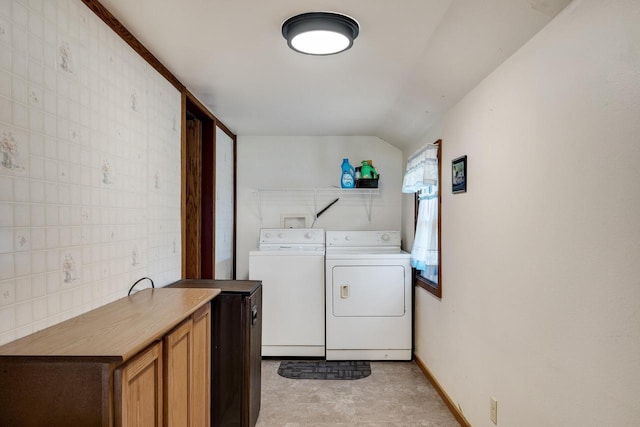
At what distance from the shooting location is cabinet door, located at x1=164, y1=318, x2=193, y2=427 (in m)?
1.36

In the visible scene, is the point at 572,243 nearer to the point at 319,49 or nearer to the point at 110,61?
the point at 319,49

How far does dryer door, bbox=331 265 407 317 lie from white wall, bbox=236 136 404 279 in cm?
81

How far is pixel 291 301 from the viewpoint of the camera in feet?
12.1

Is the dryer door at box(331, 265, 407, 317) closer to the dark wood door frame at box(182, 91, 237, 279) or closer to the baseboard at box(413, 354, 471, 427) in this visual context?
the baseboard at box(413, 354, 471, 427)

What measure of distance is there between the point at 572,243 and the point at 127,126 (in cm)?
193

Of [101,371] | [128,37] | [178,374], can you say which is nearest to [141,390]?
[101,371]

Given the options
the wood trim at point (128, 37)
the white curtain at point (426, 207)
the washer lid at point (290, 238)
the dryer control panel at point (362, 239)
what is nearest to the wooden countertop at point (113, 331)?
the wood trim at point (128, 37)

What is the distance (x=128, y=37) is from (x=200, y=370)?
1.57 meters

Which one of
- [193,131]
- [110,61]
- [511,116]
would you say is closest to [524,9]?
[511,116]

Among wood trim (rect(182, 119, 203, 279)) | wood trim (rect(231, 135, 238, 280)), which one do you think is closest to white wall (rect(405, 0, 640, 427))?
wood trim (rect(182, 119, 203, 279))

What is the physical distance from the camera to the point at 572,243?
4.42 feet

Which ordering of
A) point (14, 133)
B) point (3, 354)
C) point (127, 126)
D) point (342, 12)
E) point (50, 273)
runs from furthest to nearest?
point (127, 126) < point (342, 12) < point (50, 273) < point (14, 133) < point (3, 354)

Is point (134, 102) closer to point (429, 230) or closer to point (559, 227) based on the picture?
point (559, 227)

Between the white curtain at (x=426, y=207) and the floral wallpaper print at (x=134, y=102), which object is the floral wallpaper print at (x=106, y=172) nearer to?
the floral wallpaper print at (x=134, y=102)
